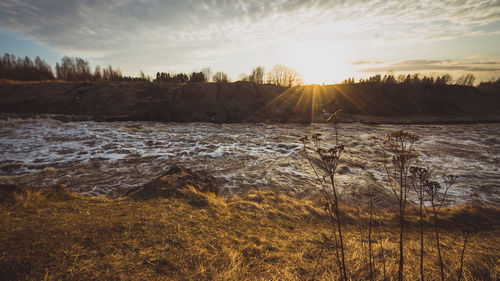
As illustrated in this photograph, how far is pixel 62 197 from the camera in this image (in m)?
4.47

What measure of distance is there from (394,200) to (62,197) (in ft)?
35.3

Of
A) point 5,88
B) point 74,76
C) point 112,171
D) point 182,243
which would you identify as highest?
point 74,76

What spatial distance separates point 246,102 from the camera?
3184 centimetres

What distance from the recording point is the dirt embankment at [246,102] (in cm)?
2803

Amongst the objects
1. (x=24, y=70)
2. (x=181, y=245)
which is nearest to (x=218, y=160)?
(x=181, y=245)

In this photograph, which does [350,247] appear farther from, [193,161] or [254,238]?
[193,161]

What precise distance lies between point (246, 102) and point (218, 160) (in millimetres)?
21502

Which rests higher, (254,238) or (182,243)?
(182,243)

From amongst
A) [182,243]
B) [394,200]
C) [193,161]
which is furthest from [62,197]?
[394,200]

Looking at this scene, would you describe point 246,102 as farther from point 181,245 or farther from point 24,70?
point 24,70

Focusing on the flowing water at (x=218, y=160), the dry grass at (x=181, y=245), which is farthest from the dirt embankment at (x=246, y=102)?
the dry grass at (x=181, y=245)

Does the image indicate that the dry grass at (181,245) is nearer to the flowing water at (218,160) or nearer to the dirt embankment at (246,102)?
the flowing water at (218,160)

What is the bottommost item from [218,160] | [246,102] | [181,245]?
[218,160]

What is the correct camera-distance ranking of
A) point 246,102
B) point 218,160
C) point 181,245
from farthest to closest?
point 246,102, point 218,160, point 181,245
